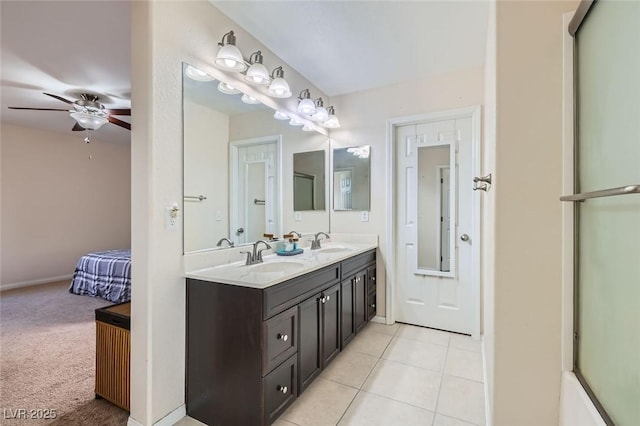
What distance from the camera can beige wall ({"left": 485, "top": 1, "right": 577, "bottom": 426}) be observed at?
3.61 feet

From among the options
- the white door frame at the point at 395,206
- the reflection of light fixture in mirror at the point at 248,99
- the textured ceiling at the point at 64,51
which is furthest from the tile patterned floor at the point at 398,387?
the textured ceiling at the point at 64,51

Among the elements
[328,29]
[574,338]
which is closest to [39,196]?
[328,29]

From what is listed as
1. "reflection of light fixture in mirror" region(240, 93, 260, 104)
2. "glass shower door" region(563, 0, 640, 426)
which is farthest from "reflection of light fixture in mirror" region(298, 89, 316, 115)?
"glass shower door" region(563, 0, 640, 426)

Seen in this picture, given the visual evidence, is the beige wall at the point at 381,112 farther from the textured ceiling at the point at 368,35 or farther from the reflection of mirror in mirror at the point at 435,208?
the reflection of mirror in mirror at the point at 435,208

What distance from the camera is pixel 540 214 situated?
1.12 metres

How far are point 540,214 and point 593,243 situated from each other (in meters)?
0.21

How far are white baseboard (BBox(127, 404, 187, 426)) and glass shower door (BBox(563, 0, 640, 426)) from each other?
6.18ft

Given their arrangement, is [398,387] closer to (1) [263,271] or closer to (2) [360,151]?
(1) [263,271]

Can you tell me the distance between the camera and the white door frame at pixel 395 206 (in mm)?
2680

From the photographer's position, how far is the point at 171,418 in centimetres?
159

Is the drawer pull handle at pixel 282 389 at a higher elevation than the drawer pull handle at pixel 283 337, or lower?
lower

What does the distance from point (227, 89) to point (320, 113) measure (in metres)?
1.12

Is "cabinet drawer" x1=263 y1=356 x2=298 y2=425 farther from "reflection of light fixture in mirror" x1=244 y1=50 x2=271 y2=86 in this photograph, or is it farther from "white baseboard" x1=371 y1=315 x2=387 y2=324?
"reflection of light fixture in mirror" x1=244 y1=50 x2=271 y2=86

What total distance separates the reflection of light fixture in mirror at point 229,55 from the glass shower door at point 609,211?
1.70 m
